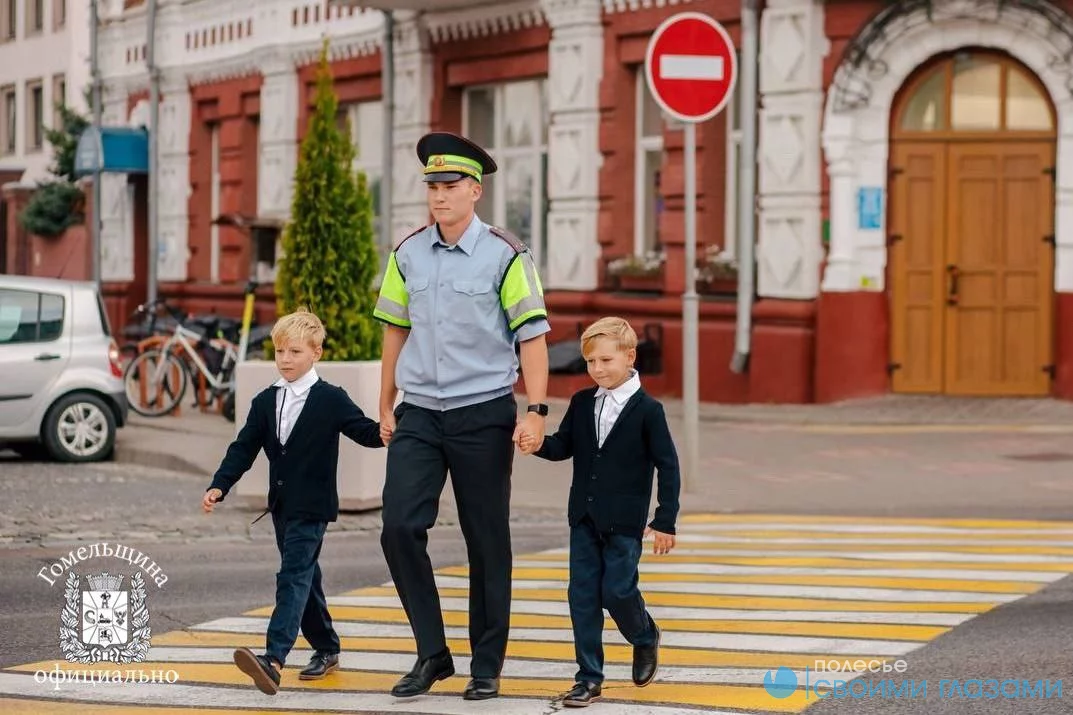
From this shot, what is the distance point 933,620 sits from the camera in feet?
29.5

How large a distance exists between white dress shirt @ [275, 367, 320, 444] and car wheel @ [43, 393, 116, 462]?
33.6 feet

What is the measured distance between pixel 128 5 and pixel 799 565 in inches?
1087

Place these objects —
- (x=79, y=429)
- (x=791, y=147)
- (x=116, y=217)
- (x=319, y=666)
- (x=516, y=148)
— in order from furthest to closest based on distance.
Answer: (x=116, y=217) → (x=516, y=148) → (x=791, y=147) → (x=79, y=429) → (x=319, y=666)

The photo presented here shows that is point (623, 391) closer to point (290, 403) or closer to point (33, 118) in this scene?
point (290, 403)

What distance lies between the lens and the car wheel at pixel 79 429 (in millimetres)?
17438

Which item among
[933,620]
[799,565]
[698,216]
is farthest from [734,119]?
[933,620]

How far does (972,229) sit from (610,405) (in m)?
13.6

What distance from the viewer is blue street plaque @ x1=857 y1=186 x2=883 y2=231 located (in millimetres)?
20484

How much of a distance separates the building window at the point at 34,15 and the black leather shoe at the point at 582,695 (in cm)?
4135

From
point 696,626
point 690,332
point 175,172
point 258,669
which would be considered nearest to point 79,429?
point 690,332

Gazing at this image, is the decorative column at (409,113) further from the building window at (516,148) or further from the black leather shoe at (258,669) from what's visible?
the black leather shoe at (258,669)

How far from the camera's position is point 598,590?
23.7ft

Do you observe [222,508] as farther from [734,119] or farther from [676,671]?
[734,119]

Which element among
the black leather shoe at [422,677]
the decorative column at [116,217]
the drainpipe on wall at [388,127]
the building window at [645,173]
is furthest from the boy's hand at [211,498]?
the decorative column at [116,217]
